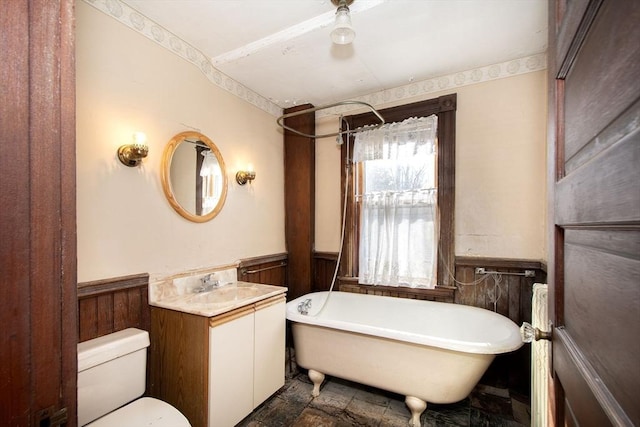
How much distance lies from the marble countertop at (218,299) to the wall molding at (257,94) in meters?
1.70

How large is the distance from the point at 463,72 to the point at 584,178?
7.89 feet

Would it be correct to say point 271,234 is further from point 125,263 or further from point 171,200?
point 125,263

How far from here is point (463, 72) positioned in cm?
248

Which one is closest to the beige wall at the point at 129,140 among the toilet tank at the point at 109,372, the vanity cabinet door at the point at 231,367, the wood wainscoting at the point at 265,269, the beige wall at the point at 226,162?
the beige wall at the point at 226,162

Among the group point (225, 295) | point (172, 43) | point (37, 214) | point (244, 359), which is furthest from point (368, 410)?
point (172, 43)

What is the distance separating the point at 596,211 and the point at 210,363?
182 cm

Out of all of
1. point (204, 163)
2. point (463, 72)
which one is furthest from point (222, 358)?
point (463, 72)

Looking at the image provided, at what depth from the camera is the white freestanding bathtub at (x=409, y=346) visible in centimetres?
174

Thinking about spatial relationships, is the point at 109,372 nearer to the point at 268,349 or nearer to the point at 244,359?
the point at 244,359

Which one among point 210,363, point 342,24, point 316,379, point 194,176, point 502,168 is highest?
point 342,24

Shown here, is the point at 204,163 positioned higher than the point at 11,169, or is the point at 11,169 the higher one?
the point at 204,163

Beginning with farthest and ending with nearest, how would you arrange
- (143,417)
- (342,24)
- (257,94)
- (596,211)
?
(257,94)
(342,24)
(143,417)
(596,211)

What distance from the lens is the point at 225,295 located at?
211 cm

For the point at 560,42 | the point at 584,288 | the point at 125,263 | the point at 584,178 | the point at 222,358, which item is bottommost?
the point at 222,358
